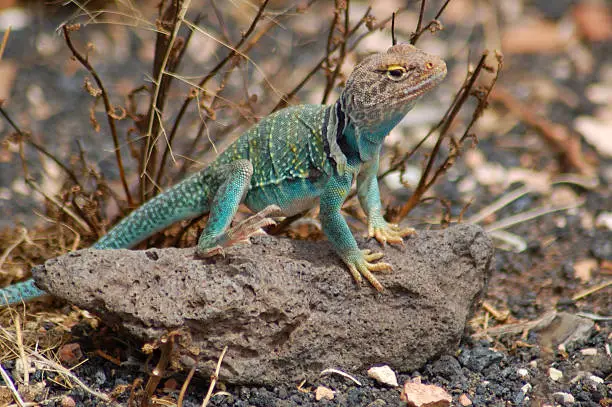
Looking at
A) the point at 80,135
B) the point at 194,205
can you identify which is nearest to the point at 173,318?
the point at 194,205

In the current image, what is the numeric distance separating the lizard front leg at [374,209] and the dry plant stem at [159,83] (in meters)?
1.28

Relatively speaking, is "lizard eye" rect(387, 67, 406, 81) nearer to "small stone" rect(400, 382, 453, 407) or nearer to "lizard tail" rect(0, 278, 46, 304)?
"small stone" rect(400, 382, 453, 407)

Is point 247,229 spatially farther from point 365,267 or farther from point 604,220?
point 604,220

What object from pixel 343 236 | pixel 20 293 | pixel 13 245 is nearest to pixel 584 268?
pixel 343 236

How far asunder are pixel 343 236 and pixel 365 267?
0.70 feet

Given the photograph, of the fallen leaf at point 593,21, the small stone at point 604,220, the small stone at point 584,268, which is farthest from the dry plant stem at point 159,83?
the fallen leaf at point 593,21

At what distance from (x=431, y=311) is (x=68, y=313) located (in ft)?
7.46

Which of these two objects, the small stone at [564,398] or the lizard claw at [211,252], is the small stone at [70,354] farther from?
the small stone at [564,398]

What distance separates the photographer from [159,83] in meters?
4.19

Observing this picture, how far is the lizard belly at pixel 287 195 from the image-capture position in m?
4.26

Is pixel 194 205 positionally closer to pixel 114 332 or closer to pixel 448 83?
pixel 114 332

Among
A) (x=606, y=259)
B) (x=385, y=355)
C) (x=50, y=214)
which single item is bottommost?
(x=606, y=259)

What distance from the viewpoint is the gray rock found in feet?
12.0

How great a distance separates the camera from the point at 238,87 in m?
8.99
